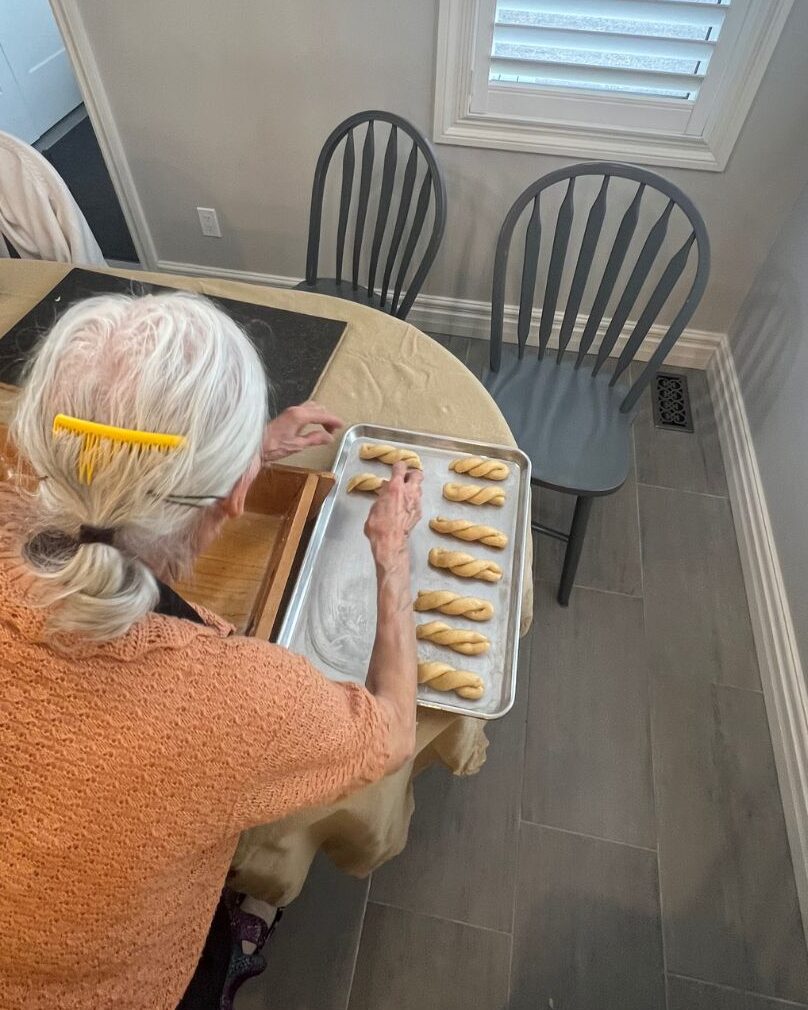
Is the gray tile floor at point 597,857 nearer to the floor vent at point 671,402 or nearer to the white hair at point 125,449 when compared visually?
the floor vent at point 671,402

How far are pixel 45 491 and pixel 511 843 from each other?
1.23 m

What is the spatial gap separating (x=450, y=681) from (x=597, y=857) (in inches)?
33.6

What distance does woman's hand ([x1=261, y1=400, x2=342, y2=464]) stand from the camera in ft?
3.39

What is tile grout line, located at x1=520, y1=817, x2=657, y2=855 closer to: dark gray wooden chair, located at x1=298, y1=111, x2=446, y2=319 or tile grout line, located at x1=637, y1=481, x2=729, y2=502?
tile grout line, located at x1=637, y1=481, x2=729, y2=502

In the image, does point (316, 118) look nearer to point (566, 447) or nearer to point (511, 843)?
point (566, 447)

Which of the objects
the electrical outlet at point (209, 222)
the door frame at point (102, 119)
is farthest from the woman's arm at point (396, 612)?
the door frame at point (102, 119)

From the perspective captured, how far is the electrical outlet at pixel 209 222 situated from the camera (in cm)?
225

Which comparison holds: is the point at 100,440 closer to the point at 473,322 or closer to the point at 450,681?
the point at 450,681

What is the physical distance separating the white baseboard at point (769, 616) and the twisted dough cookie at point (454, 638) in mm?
1040

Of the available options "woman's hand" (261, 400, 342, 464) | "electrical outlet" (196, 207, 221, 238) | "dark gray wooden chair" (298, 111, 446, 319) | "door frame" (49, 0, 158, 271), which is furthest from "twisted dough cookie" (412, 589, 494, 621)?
"door frame" (49, 0, 158, 271)

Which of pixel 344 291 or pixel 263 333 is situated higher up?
pixel 263 333

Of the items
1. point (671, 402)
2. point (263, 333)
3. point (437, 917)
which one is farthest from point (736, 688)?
point (263, 333)

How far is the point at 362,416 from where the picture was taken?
1135 millimetres

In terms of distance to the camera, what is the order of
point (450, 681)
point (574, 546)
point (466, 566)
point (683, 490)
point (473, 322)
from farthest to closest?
point (473, 322), point (683, 490), point (574, 546), point (466, 566), point (450, 681)
